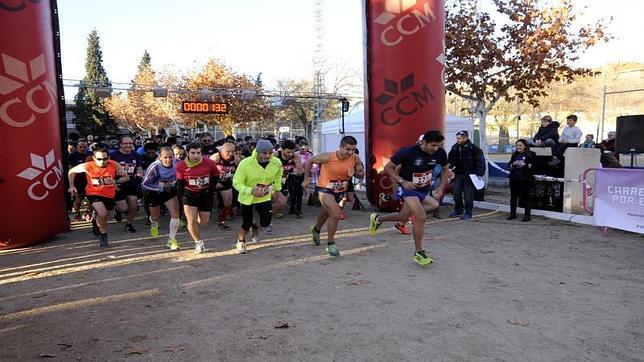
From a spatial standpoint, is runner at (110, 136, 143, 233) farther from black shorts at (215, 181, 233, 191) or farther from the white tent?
the white tent

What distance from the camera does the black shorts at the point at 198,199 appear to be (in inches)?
284

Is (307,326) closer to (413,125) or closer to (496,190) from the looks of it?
(413,125)

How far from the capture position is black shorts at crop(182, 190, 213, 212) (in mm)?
7203

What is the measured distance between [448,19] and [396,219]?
416 inches

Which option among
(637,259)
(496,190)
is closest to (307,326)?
(637,259)

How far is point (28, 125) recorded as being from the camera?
7.68 meters

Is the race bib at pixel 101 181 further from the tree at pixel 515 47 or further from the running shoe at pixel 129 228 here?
the tree at pixel 515 47

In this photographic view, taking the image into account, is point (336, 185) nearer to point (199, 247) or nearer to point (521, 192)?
point (199, 247)

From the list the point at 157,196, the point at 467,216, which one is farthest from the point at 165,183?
the point at 467,216

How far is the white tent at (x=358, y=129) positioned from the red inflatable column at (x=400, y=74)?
13.7 feet

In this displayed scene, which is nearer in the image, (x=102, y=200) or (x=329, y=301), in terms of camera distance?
(x=329, y=301)

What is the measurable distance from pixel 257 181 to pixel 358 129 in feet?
38.0

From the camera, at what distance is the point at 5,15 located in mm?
7277

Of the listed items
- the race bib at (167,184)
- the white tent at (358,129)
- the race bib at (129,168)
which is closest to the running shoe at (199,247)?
the race bib at (167,184)
